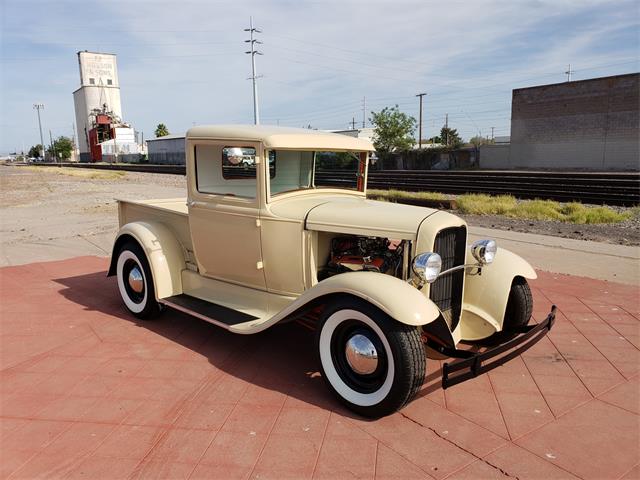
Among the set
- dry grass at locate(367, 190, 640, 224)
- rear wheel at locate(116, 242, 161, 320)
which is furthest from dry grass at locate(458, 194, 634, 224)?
rear wheel at locate(116, 242, 161, 320)

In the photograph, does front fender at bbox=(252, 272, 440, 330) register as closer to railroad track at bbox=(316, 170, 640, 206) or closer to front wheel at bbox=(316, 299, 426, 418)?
front wheel at bbox=(316, 299, 426, 418)

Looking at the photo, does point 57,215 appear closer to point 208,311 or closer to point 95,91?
point 208,311

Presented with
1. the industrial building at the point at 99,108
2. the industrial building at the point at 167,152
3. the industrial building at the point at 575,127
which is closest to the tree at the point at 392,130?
the industrial building at the point at 575,127

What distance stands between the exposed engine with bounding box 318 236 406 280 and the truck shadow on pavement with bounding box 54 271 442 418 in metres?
0.59

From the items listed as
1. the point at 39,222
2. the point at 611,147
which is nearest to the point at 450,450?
the point at 39,222

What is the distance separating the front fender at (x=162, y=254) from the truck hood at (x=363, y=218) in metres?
1.39

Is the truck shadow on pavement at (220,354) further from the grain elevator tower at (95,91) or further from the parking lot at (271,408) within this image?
the grain elevator tower at (95,91)

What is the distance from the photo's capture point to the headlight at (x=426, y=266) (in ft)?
9.84

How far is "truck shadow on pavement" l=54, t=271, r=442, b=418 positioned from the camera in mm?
3285

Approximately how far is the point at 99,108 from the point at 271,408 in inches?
3525

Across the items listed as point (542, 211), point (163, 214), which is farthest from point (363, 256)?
point (542, 211)

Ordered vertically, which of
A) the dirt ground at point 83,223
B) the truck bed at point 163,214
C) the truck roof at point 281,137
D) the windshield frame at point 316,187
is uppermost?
the truck roof at point 281,137

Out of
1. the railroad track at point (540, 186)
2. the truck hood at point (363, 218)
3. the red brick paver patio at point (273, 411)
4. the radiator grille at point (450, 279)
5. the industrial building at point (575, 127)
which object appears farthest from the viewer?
the industrial building at point (575, 127)

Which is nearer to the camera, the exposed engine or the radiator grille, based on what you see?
the radiator grille
